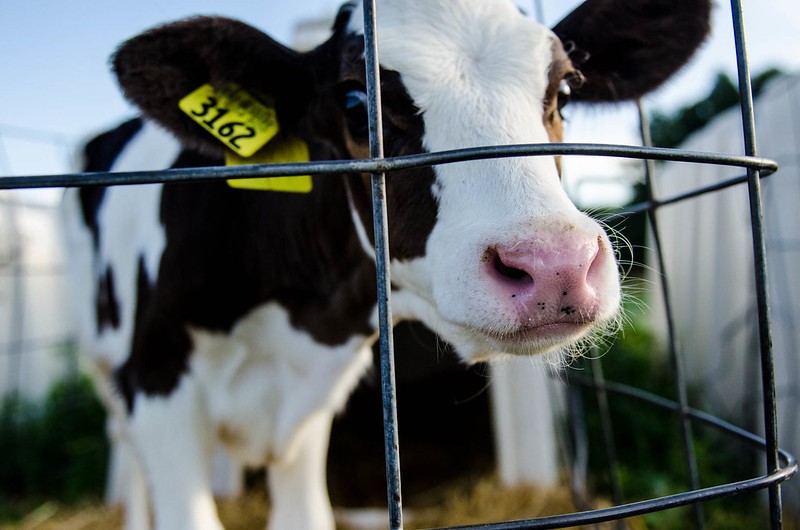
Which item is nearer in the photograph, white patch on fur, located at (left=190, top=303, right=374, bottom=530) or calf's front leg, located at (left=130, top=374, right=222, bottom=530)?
calf's front leg, located at (left=130, top=374, right=222, bottom=530)

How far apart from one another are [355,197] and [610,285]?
738 mm

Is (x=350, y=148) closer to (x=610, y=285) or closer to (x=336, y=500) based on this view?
(x=610, y=285)

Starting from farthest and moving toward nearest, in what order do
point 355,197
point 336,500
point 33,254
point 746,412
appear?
point 33,254, point 746,412, point 336,500, point 355,197

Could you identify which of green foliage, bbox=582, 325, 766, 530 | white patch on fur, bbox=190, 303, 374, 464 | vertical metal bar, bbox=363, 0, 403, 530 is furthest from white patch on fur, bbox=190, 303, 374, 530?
green foliage, bbox=582, 325, 766, 530

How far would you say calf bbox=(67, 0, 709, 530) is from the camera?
1061mm

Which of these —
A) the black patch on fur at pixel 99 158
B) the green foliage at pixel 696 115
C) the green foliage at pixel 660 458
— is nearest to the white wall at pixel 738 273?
the green foliage at pixel 660 458

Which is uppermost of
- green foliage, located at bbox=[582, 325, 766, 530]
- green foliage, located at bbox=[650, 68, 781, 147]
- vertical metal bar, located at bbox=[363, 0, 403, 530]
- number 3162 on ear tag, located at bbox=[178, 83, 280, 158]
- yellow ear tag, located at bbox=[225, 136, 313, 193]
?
green foliage, located at bbox=[650, 68, 781, 147]

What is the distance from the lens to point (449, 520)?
3.22 metres

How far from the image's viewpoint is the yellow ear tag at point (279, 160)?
60.8 inches

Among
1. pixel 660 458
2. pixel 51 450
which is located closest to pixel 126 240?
pixel 51 450

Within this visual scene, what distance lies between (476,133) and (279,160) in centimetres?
65

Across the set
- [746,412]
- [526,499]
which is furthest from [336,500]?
[746,412]

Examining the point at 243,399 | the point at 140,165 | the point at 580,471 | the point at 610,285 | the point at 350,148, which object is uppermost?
the point at 140,165

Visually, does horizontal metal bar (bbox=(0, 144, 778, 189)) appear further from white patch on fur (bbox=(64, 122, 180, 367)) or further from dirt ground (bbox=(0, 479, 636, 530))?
dirt ground (bbox=(0, 479, 636, 530))
